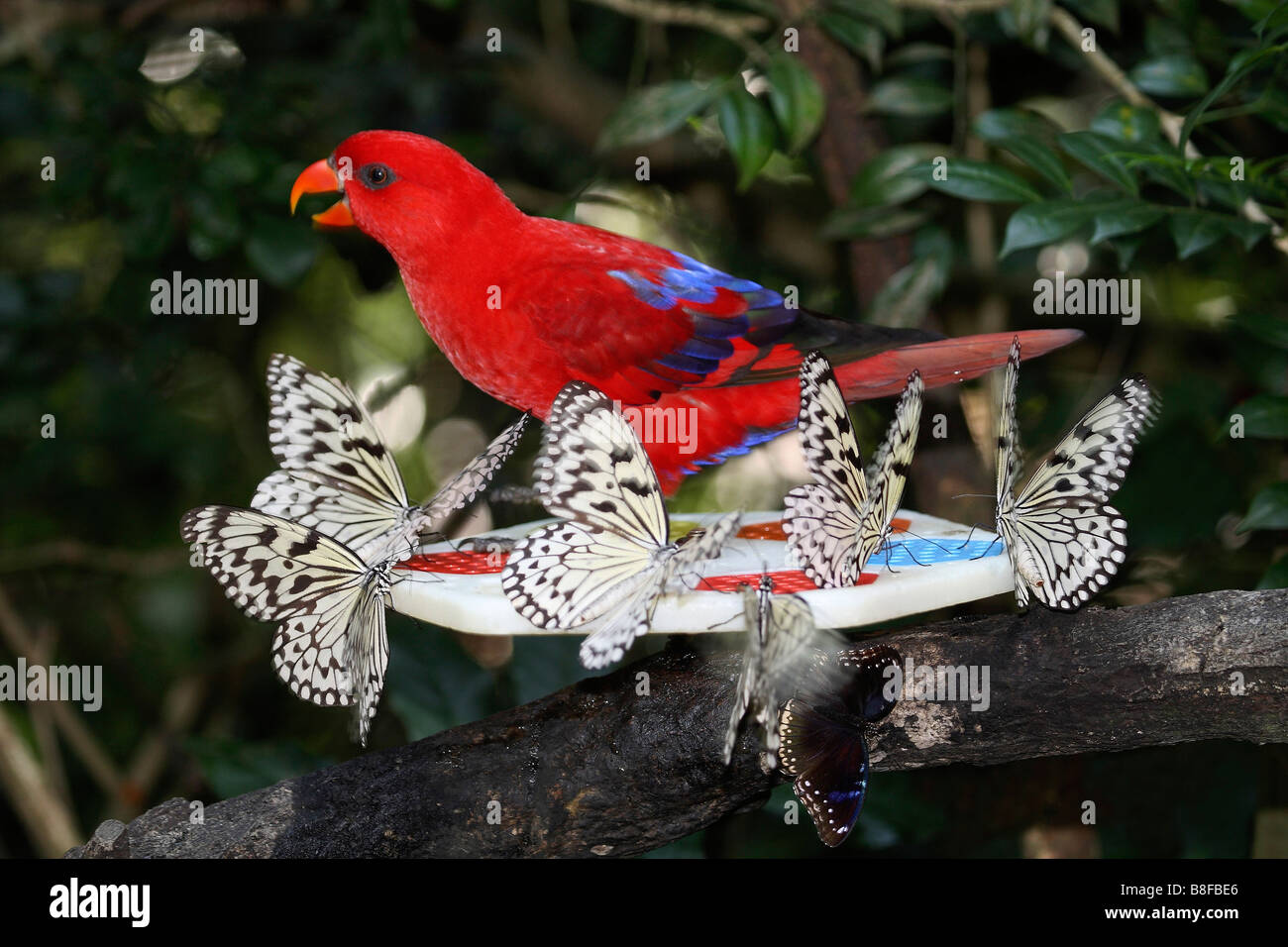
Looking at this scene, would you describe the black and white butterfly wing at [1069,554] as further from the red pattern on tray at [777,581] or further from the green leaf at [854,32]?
the green leaf at [854,32]

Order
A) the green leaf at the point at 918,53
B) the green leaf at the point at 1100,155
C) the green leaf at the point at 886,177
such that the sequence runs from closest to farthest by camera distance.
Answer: the green leaf at the point at 1100,155 < the green leaf at the point at 886,177 < the green leaf at the point at 918,53

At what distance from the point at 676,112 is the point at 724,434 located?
0.49m

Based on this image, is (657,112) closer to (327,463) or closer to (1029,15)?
(1029,15)

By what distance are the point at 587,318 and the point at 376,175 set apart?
268mm

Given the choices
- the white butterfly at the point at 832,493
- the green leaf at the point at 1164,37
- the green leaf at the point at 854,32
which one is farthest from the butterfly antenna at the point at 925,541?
the green leaf at the point at 1164,37

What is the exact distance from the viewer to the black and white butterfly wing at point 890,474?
107 centimetres

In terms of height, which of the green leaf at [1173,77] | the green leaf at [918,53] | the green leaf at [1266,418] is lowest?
the green leaf at [1266,418]

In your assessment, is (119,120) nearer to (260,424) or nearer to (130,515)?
(260,424)

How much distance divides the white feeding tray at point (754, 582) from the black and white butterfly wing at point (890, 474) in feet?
0.12

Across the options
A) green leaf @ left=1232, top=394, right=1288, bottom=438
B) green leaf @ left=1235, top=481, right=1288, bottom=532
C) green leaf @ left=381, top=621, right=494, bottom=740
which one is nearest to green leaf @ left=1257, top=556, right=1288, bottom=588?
green leaf @ left=1235, top=481, right=1288, bottom=532

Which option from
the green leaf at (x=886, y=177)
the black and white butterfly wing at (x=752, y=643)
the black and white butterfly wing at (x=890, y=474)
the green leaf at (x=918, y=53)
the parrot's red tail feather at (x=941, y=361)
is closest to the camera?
the black and white butterfly wing at (x=752, y=643)

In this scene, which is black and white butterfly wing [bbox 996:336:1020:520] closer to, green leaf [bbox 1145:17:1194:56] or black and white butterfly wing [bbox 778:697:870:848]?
black and white butterfly wing [bbox 778:697:870:848]

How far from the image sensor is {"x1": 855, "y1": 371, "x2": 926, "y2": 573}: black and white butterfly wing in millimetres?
1065

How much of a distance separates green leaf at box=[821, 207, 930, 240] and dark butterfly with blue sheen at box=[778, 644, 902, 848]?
2.75ft
